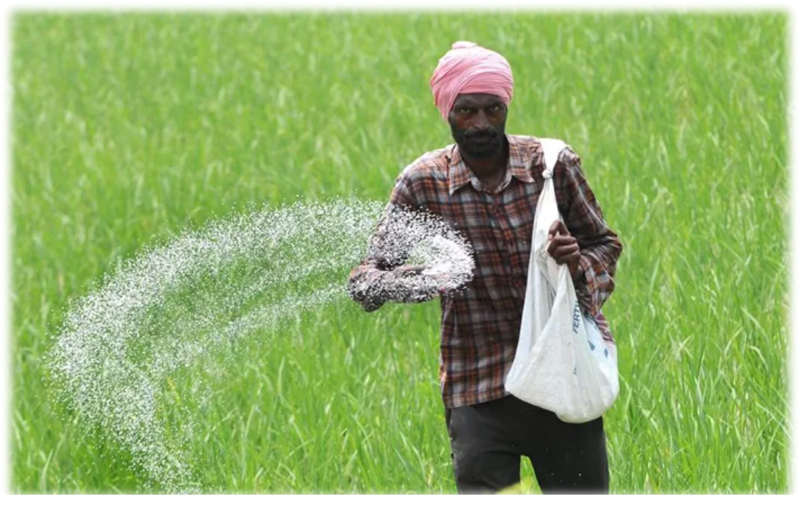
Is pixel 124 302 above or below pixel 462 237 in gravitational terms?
below

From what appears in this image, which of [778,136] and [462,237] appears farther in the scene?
[778,136]

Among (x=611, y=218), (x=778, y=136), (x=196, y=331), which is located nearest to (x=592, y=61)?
(x=778, y=136)

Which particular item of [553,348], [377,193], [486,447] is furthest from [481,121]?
[377,193]

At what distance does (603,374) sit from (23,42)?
7.21m

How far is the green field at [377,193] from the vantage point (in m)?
3.19

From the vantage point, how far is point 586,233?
93.9 inches

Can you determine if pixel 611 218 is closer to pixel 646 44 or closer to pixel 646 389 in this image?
pixel 646 389

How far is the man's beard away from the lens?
2.28 m

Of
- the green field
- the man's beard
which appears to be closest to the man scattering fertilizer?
the man's beard

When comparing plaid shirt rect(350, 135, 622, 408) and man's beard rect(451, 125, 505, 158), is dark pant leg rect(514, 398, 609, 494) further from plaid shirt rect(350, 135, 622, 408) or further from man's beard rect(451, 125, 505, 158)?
man's beard rect(451, 125, 505, 158)

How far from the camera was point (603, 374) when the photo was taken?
230cm

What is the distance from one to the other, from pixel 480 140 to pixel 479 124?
0.03 meters

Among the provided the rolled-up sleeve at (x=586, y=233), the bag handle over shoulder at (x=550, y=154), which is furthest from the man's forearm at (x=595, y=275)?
the bag handle over shoulder at (x=550, y=154)

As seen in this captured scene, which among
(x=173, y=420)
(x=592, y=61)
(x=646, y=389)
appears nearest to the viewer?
(x=646, y=389)
